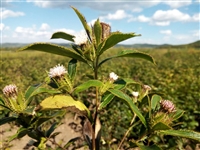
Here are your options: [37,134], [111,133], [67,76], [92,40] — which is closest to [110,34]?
[92,40]

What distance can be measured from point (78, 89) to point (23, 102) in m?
0.27

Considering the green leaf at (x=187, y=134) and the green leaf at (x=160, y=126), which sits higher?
the green leaf at (x=160, y=126)

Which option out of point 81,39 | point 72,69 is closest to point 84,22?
point 81,39

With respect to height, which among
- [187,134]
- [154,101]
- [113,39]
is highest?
[113,39]

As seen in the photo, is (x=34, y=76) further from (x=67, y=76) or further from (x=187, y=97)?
(x=67, y=76)

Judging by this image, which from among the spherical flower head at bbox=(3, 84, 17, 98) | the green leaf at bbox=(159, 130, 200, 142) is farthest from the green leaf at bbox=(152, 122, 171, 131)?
the spherical flower head at bbox=(3, 84, 17, 98)

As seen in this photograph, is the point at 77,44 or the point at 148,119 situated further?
the point at 148,119

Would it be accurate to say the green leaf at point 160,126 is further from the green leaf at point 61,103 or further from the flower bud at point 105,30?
the flower bud at point 105,30

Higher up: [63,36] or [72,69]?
[63,36]

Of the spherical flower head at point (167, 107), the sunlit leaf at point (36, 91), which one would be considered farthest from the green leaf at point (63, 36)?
the spherical flower head at point (167, 107)

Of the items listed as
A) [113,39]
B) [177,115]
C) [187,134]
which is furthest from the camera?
[177,115]

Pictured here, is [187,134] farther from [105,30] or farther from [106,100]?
[105,30]

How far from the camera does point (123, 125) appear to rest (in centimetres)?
411

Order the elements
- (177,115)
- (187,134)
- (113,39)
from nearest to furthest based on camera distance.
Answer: (113,39)
(187,134)
(177,115)
